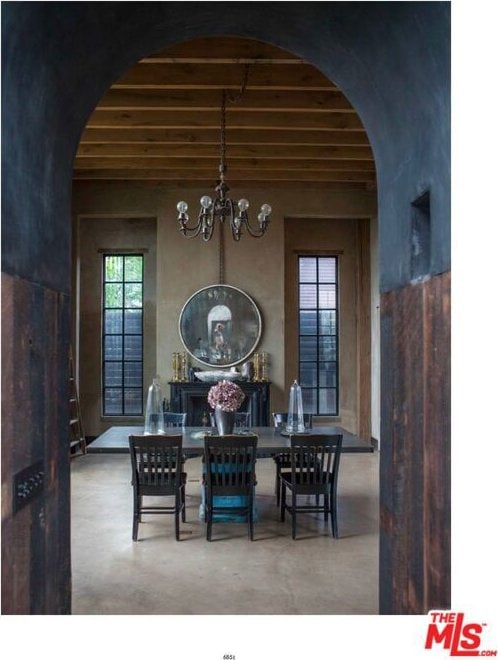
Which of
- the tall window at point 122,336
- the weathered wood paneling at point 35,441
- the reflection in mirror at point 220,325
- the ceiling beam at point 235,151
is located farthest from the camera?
the tall window at point 122,336

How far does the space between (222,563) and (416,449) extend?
2.57 metres

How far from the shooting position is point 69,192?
6.92 feet

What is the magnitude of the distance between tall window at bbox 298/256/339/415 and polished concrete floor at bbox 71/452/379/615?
10.6ft

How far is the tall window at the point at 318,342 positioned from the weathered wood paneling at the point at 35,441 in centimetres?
696

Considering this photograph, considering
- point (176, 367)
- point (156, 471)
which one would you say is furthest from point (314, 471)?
point (176, 367)

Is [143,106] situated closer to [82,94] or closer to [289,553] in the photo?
[82,94]

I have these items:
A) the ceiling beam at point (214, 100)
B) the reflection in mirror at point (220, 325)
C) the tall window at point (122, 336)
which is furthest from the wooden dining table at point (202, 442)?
the tall window at point (122, 336)

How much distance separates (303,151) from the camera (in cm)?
622

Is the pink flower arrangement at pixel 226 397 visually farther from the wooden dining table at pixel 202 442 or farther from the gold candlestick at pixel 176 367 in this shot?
the gold candlestick at pixel 176 367

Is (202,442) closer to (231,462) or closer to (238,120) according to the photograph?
(231,462)

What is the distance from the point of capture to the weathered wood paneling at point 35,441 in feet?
4.77
